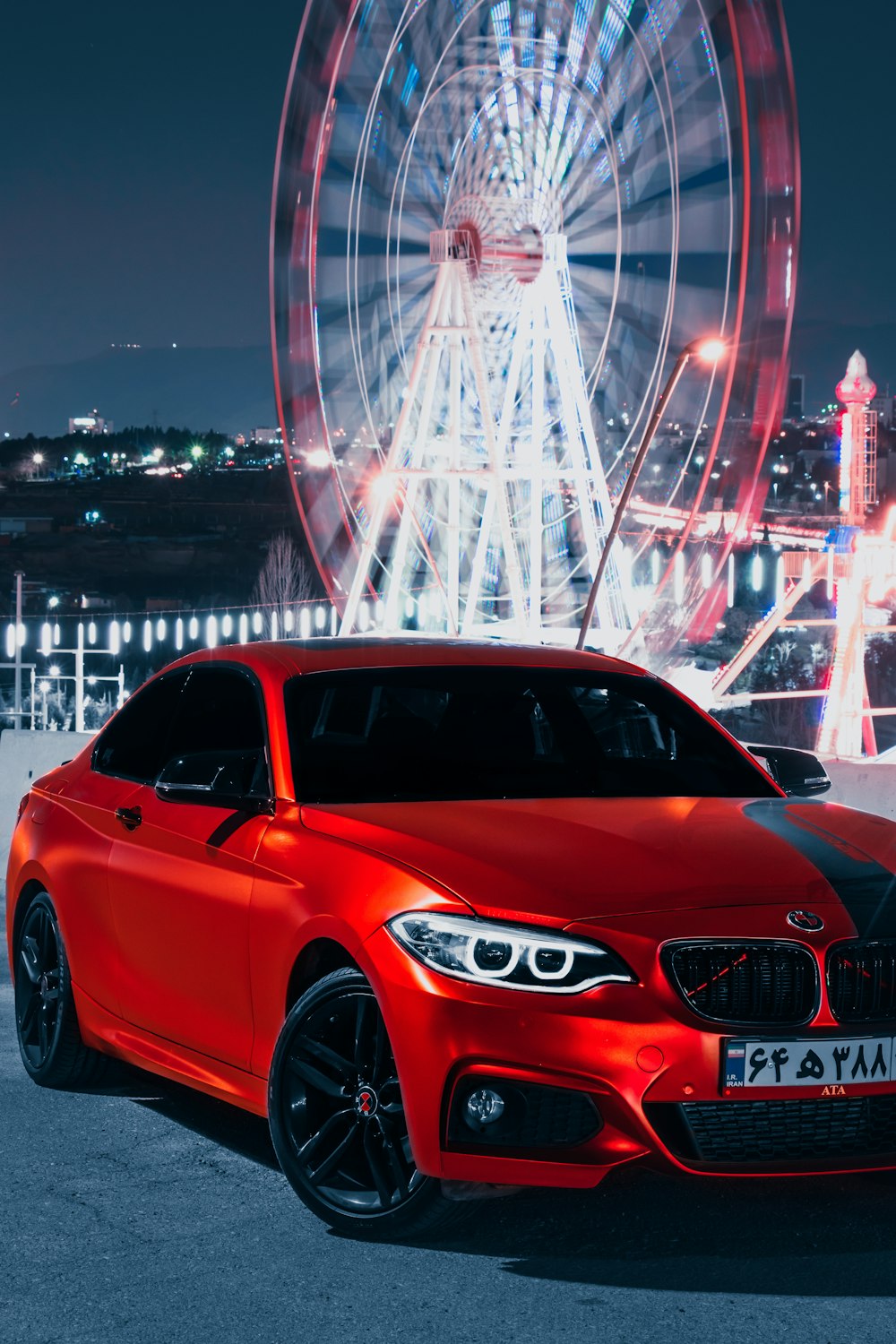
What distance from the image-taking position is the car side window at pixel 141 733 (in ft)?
19.9

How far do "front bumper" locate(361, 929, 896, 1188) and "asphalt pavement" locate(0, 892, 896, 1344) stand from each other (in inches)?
9.4

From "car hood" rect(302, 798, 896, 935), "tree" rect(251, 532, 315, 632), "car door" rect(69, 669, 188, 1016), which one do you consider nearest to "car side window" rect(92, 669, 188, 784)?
"car door" rect(69, 669, 188, 1016)

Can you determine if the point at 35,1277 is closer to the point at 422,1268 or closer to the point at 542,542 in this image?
the point at 422,1268

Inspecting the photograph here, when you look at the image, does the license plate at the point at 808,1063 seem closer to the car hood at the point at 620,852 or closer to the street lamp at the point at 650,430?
the car hood at the point at 620,852

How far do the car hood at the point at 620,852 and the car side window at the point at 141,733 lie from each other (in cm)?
135

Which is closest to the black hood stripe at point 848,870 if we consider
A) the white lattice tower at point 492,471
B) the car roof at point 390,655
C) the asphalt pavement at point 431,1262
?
the asphalt pavement at point 431,1262

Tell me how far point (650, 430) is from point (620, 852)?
1841 centimetres

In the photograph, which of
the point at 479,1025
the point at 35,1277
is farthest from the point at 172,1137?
the point at 479,1025

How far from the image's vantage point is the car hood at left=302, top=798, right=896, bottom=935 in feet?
13.6

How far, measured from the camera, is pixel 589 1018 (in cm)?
395

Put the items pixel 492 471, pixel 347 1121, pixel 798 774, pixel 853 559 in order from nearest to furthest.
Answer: pixel 347 1121
pixel 798 774
pixel 492 471
pixel 853 559

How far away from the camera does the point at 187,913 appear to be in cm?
513

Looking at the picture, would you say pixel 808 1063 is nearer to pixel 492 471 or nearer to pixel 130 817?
pixel 130 817

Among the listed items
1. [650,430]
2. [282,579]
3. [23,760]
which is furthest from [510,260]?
[282,579]
